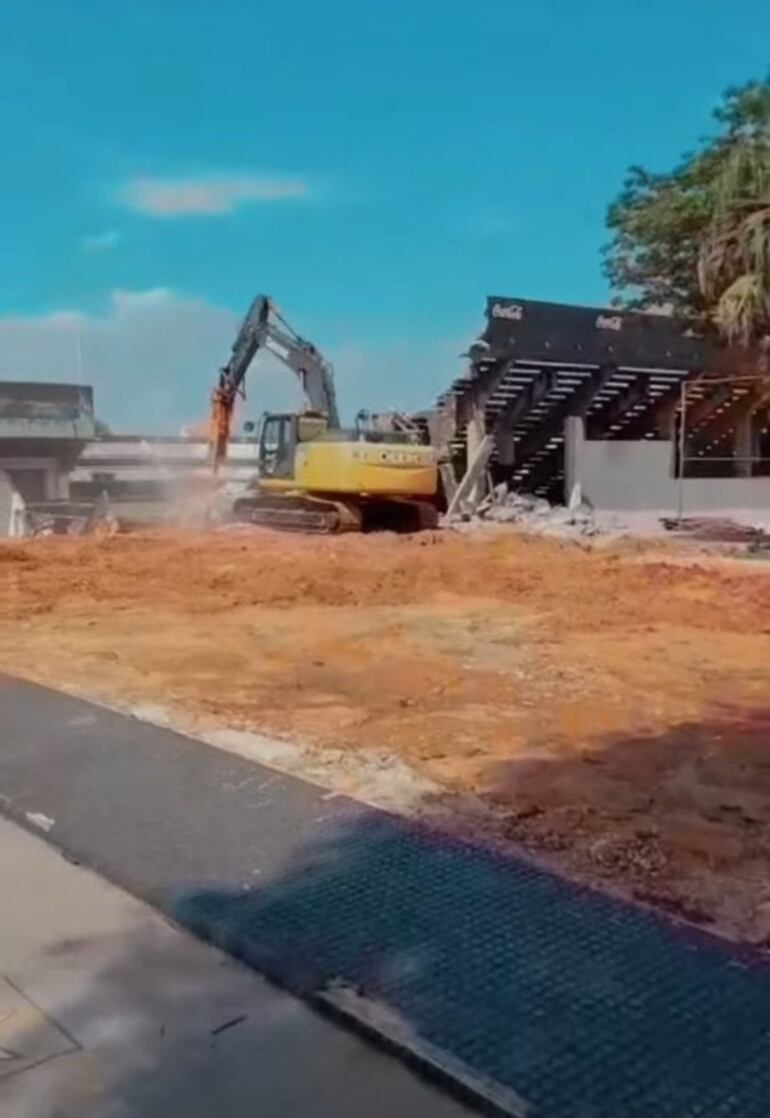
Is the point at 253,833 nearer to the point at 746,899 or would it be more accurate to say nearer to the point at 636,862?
the point at 636,862

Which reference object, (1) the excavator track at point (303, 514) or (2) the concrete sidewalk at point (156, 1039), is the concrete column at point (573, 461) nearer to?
(1) the excavator track at point (303, 514)

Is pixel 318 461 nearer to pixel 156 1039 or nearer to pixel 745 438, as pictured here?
pixel 745 438

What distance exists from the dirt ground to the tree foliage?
3559 mm

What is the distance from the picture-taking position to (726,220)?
14.8 meters

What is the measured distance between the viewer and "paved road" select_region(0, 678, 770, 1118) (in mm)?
2664

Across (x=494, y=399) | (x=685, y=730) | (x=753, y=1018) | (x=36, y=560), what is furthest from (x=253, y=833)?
(x=494, y=399)

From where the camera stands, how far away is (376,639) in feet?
34.1

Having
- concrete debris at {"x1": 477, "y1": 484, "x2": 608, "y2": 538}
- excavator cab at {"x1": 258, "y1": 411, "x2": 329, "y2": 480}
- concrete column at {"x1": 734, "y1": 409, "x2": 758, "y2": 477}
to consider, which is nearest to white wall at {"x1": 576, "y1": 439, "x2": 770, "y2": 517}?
concrete debris at {"x1": 477, "y1": 484, "x2": 608, "y2": 538}

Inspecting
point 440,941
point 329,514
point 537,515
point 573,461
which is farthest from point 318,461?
point 440,941

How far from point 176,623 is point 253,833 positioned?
7.19m

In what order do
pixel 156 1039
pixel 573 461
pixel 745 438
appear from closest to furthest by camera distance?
pixel 156 1039 → pixel 573 461 → pixel 745 438

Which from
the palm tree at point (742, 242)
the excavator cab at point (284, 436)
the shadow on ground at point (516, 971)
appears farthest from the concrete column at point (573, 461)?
the shadow on ground at point (516, 971)

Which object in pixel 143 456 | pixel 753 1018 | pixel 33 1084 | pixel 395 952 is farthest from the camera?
pixel 143 456

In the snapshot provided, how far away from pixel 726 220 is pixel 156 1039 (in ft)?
46.7
